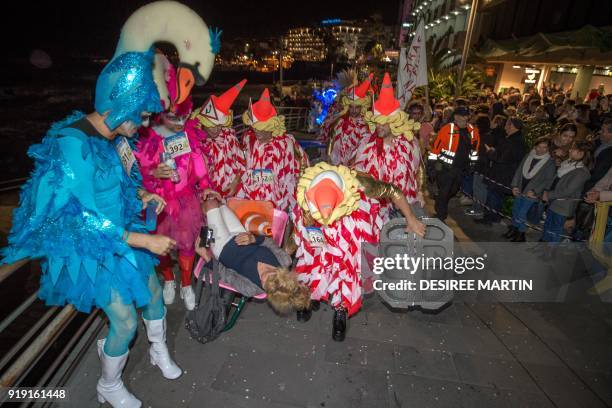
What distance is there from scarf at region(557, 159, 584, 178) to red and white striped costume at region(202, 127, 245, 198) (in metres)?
3.98

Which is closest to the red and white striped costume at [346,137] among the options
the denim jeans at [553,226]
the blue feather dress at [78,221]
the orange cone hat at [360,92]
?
the orange cone hat at [360,92]

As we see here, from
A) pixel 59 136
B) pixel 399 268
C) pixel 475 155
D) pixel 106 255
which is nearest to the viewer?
pixel 59 136

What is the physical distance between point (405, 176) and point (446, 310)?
1571mm

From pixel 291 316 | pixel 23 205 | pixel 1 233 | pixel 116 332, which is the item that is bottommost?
pixel 1 233

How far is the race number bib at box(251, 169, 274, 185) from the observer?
4352 mm

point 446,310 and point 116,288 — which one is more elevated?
point 116,288

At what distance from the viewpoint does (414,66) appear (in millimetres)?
6422

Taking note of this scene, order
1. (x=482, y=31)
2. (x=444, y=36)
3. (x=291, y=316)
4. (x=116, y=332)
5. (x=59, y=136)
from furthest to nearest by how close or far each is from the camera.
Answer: (x=444, y=36)
(x=482, y=31)
(x=291, y=316)
(x=116, y=332)
(x=59, y=136)

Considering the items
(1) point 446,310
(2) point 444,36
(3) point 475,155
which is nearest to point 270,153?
(1) point 446,310

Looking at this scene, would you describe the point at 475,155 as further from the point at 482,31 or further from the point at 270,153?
the point at 482,31

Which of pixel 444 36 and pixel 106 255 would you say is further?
pixel 444 36

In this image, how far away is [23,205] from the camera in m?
1.91

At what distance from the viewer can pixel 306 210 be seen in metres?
2.79

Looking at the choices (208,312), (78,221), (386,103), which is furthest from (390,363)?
(386,103)
